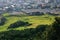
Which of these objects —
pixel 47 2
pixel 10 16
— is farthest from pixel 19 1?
pixel 10 16

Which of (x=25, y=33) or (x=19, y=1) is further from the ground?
(x=25, y=33)

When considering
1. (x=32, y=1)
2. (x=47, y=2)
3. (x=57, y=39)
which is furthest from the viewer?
(x=32, y=1)

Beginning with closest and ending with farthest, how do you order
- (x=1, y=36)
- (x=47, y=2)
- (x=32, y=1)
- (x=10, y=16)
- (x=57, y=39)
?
(x=57, y=39)
(x=1, y=36)
(x=10, y=16)
(x=47, y=2)
(x=32, y=1)

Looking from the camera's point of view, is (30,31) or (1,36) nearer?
(1,36)

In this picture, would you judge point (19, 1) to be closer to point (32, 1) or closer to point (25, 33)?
point (32, 1)

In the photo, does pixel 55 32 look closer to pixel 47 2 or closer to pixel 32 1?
pixel 47 2

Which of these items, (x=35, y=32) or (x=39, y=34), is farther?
(x=35, y=32)

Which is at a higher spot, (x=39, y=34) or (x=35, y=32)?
(x=39, y=34)

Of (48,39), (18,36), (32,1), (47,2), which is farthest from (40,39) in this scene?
(32,1)

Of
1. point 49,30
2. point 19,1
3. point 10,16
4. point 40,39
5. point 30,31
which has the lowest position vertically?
point 19,1
